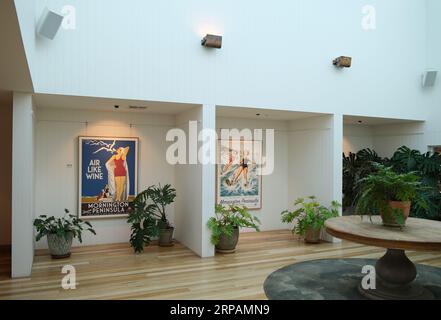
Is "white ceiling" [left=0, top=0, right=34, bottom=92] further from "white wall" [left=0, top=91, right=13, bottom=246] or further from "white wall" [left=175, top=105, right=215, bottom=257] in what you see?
"white wall" [left=175, top=105, right=215, bottom=257]

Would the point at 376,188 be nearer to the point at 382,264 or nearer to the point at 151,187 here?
the point at 382,264

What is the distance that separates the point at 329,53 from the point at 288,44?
3.16 ft

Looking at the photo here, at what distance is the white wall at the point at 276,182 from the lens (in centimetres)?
826

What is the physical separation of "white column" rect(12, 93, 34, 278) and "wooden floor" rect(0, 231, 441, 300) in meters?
0.30

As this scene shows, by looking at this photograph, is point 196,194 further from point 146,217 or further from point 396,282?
point 396,282

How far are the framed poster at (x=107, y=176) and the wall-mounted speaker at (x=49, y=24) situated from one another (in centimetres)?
231

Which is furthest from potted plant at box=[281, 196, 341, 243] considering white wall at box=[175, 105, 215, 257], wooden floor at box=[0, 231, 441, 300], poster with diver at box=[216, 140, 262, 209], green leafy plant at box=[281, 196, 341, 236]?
white wall at box=[175, 105, 215, 257]

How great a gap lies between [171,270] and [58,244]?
199cm

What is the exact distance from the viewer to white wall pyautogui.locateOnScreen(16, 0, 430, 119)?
17.5ft

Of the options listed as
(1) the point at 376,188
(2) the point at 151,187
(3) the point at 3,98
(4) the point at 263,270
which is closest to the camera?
(1) the point at 376,188

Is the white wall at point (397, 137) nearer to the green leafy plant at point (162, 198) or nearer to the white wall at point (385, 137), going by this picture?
the white wall at point (385, 137)

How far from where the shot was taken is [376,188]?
4.29 m

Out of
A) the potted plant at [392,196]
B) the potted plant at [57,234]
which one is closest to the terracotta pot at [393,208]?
the potted plant at [392,196]
